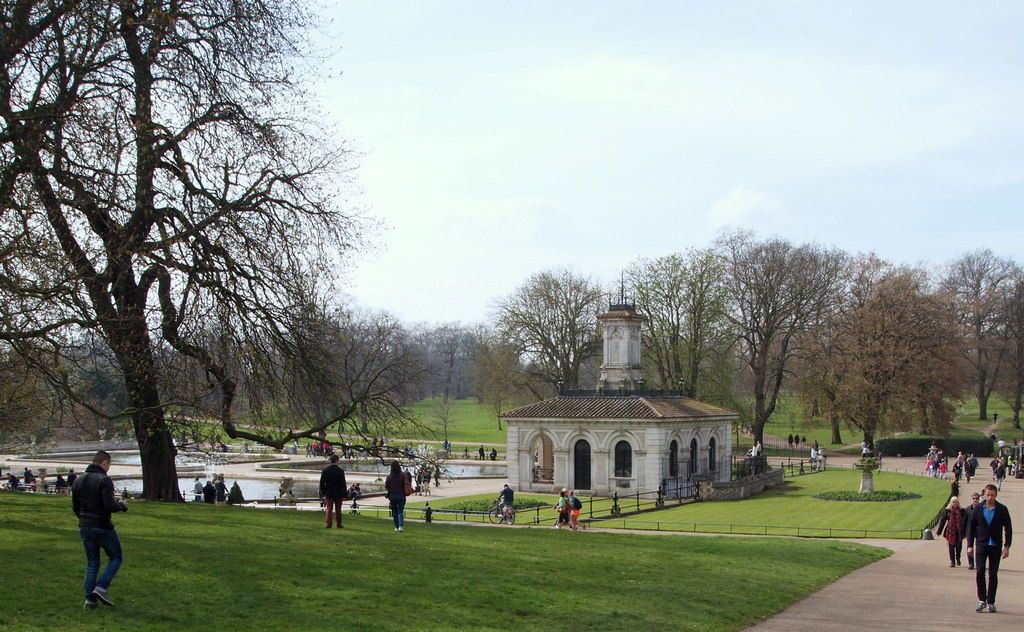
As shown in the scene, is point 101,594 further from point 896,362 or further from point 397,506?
point 896,362

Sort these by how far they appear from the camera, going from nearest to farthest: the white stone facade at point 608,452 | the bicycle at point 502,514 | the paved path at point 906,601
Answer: the paved path at point 906,601, the bicycle at point 502,514, the white stone facade at point 608,452

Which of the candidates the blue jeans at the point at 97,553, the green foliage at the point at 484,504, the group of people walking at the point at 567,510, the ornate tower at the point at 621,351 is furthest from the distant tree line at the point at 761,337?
the blue jeans at the point at 97,553

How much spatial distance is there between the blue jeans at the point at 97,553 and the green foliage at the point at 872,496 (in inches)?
1400

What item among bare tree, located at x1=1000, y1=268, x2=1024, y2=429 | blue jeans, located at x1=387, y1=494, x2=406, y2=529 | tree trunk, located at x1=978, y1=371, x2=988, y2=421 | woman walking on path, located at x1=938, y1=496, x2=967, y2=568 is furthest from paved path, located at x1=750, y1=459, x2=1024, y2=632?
tree trunk, located at x1=978, y1=371, x2=988, y2=421

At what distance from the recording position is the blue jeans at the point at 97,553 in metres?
11.3

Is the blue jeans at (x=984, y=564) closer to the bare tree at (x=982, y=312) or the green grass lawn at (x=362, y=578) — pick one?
the green grass lawn at (x=362, y=578)

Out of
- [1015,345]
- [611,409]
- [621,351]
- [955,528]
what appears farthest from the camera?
[1015,345]

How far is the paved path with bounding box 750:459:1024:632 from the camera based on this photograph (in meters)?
14.6

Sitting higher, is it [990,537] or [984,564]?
[990,537]

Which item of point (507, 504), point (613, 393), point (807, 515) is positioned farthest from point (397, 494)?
point (613, 393)

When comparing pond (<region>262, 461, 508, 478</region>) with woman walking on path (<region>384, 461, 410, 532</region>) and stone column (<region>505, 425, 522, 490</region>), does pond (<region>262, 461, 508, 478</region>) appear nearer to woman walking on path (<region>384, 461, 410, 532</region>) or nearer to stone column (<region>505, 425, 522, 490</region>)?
stone column (<region>505, 425, 522, 490</region>)

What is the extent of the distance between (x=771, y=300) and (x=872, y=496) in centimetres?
2812

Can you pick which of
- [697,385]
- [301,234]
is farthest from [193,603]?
[697,385]

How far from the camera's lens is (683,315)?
67.9 meters
